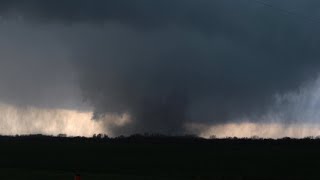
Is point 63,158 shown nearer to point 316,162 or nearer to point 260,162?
point 260,162

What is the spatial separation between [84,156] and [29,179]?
63115 mm

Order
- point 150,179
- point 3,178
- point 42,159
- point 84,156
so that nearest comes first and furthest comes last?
point 3,178
point 150,179
point 42,159
point 84,156

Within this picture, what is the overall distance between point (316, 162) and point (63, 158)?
135 ft

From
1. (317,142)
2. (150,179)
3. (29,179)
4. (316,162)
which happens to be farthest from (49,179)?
(317,142)

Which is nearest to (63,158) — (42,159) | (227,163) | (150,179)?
(42,159)

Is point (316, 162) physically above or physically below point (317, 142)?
below

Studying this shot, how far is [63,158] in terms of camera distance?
10100 centimetres

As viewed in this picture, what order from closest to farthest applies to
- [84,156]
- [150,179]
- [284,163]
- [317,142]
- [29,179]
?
[29,179] → [150,179] → [284,163] → [84,156] → [317,142]

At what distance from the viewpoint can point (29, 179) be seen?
44.2 meters

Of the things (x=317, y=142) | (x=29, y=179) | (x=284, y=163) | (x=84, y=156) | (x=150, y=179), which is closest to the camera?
(x=29, y=179)

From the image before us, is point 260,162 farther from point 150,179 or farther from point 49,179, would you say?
point 49,179

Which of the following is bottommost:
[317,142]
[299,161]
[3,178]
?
[3,178]

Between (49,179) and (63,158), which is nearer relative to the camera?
(49,179)

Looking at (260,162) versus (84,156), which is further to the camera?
(84,156)
